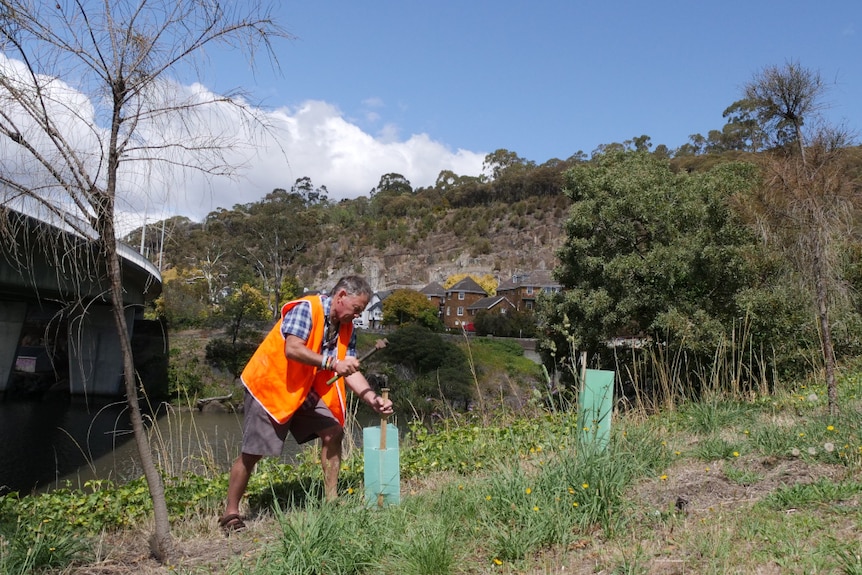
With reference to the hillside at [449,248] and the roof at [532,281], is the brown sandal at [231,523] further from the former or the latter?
the hillside at [449,248]

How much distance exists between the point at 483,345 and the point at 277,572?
3784 cm

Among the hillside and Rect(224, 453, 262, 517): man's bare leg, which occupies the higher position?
the hillside

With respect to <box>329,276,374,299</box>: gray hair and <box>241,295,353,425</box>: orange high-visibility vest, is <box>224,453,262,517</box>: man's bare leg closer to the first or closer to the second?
<box>241,295,353,425</box>: orange high-visibility vest

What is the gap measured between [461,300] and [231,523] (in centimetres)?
6680

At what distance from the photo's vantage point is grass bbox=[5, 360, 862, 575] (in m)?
2.94

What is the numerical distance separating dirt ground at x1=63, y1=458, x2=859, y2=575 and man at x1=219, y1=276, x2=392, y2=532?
0.30 meters

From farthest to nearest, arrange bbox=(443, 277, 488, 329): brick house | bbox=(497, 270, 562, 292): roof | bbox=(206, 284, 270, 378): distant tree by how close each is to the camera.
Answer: bbox=(443, 277, 488, 329): brick house < bbox=(497, 270, 562, 292): roof < bbox=(206, 284, 270, 378): distant tree

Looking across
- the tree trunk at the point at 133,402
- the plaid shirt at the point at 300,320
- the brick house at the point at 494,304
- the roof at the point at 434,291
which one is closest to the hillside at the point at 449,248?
the roof at the point at 434,291

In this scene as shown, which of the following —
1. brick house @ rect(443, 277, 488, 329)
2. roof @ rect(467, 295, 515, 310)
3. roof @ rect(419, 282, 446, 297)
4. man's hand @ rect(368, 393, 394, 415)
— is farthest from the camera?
roof @ rect(419, 282, 446, 297)

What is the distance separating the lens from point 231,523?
4027 millimetres

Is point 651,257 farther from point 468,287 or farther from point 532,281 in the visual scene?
point 468,287

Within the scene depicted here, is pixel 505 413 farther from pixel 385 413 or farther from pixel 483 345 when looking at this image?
pixel 483 345

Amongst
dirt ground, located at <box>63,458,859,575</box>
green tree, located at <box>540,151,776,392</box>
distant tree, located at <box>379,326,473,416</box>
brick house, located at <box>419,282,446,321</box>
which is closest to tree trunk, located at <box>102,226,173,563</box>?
dirt ground, located at <box>63,458,859,575</box>

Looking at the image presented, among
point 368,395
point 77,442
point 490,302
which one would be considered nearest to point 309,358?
point 368,395
